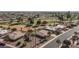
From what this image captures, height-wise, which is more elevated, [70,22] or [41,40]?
[70,22]
